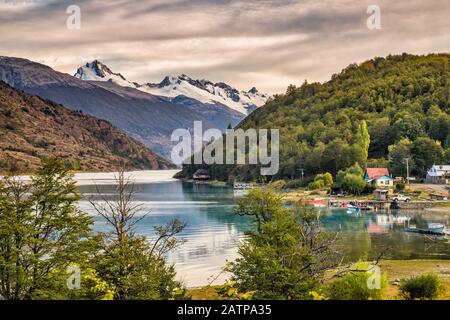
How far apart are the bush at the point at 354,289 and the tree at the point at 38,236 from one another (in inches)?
481

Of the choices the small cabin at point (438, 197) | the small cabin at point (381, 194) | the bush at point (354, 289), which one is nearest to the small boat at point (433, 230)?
the small cabin at point (438, 197)

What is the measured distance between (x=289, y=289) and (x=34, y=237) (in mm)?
12724

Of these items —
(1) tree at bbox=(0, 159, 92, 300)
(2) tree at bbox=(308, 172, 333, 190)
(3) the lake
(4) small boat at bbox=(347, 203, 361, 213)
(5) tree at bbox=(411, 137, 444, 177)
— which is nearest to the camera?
(1) tree at bbox=(0, 159, 92, 300)

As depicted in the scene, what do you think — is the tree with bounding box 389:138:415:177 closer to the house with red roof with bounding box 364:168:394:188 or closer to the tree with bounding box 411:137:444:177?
the tree with bounding box 411:137:444:177

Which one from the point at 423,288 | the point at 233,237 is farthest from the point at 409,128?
the point at 423,288

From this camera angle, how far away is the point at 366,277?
28922mm

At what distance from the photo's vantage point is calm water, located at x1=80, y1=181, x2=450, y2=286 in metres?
59.5

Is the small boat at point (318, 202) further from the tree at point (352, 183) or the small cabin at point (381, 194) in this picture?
the small cabin at point (381, 194)

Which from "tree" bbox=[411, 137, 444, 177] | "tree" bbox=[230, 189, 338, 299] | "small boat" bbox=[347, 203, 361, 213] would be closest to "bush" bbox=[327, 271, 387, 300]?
"tree" bbox=[230, 189, 338, 299]

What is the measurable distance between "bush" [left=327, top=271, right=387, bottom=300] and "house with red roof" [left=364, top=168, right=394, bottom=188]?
11170cm

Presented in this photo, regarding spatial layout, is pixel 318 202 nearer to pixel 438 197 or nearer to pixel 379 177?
pixel 379 177

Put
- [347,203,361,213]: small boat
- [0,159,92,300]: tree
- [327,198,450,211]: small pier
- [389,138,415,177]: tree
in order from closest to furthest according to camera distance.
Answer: [0,159,92,300]: tree
[347,203,361,213]: small boat
[327,198,450,211]: small pier
[389,138,415,177]: tree

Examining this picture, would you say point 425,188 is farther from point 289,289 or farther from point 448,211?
point 289,289

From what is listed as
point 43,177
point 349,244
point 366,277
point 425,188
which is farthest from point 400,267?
point 425,188
